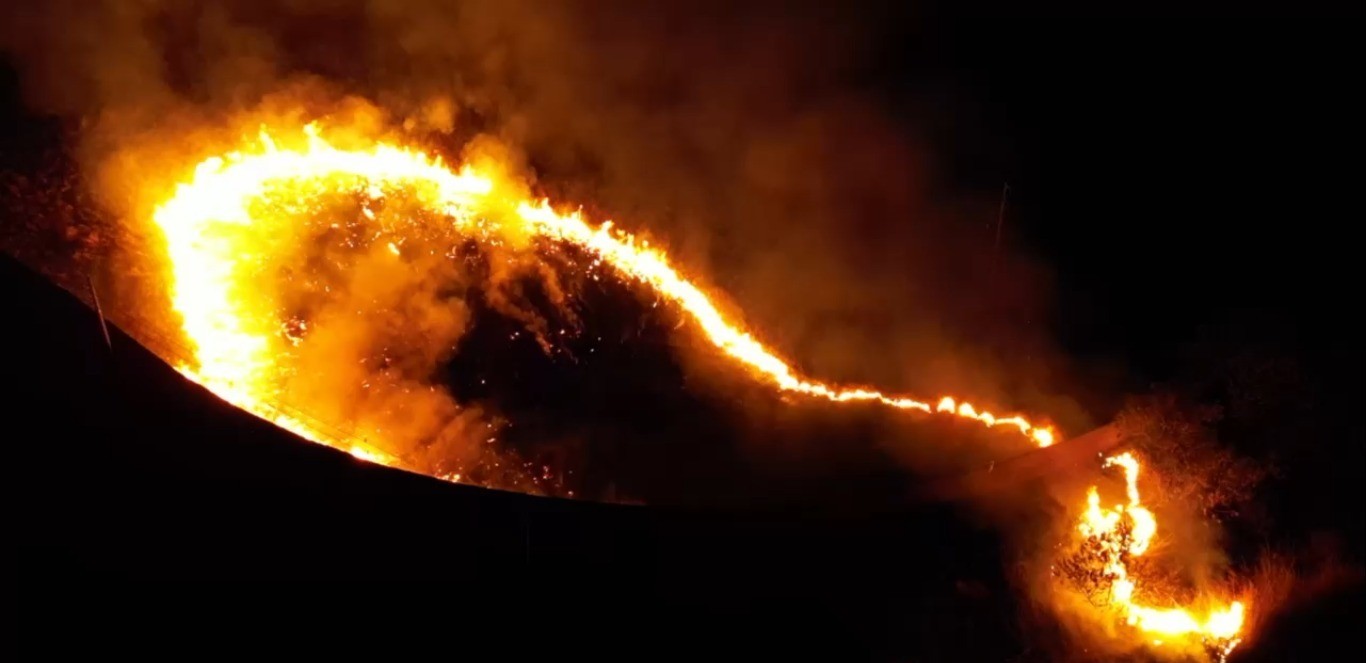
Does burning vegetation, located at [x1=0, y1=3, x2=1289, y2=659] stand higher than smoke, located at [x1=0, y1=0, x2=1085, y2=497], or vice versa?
smoke, located at [x1=0, y1=0, x2=1085, y2=497]

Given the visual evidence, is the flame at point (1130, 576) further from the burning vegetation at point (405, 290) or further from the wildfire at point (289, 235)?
the wildfire at point (289, 235)

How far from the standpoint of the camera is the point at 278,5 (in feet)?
26.6

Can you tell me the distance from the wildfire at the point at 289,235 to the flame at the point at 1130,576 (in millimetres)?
915

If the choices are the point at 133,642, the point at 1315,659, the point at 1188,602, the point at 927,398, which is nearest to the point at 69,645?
the point at 133,642

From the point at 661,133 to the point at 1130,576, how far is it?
557 cm

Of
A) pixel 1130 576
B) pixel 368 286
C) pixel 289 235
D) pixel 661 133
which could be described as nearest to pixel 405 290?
pixel 368 286

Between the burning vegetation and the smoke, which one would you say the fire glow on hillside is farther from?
the smoke

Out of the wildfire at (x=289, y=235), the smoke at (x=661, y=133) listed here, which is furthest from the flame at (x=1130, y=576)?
the smoke at (x=661, y=133)

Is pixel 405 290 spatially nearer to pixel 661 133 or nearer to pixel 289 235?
pixel 289 235

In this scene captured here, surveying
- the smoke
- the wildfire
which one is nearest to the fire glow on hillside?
the wildfire

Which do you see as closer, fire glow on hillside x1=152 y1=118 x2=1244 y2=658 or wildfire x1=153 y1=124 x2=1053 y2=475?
wildfire x1=153 y1=124 x2=1053 y2=475

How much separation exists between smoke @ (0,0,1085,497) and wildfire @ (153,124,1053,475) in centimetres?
23

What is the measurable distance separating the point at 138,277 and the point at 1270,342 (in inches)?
336

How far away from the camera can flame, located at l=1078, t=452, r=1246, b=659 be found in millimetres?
7203
